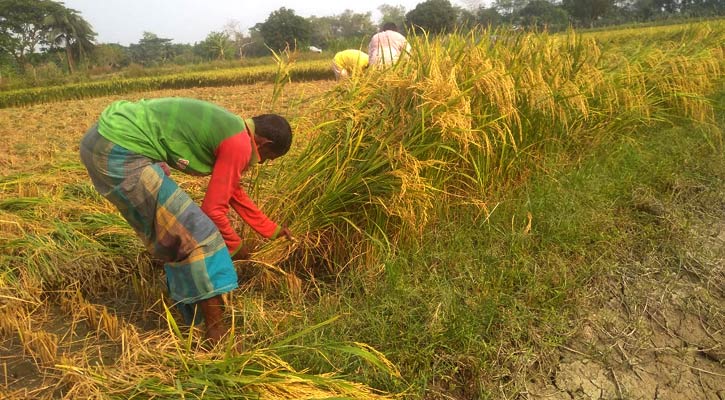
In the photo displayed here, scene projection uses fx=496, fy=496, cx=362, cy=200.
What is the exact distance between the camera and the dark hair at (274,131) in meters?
2.01

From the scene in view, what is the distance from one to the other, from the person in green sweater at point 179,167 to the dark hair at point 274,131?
65 millimetres

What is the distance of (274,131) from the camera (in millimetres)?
2006

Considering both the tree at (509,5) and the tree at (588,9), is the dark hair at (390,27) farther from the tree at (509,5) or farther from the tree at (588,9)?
the tree at (509,5)

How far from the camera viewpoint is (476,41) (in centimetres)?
375

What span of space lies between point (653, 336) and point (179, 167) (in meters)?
2.12

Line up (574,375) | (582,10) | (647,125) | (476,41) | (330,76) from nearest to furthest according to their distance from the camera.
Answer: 1. (574,375)
2. (476,41)
3. (647,125)
4. (330,76)
5. (582,10)

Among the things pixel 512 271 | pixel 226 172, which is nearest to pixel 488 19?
pixel 512 271

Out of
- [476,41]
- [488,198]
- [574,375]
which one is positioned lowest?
[574,375]

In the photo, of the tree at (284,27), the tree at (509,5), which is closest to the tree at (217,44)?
the tree at (284,27)

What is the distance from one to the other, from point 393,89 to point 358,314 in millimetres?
1340

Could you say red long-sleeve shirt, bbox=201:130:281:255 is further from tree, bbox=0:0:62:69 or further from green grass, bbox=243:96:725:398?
tree, bbox=0:0:62:69

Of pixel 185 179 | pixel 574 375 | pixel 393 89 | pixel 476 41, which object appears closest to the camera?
pixel 574 375

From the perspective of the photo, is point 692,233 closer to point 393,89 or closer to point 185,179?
point 393,89

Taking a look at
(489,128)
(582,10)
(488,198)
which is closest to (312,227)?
(488,198)
